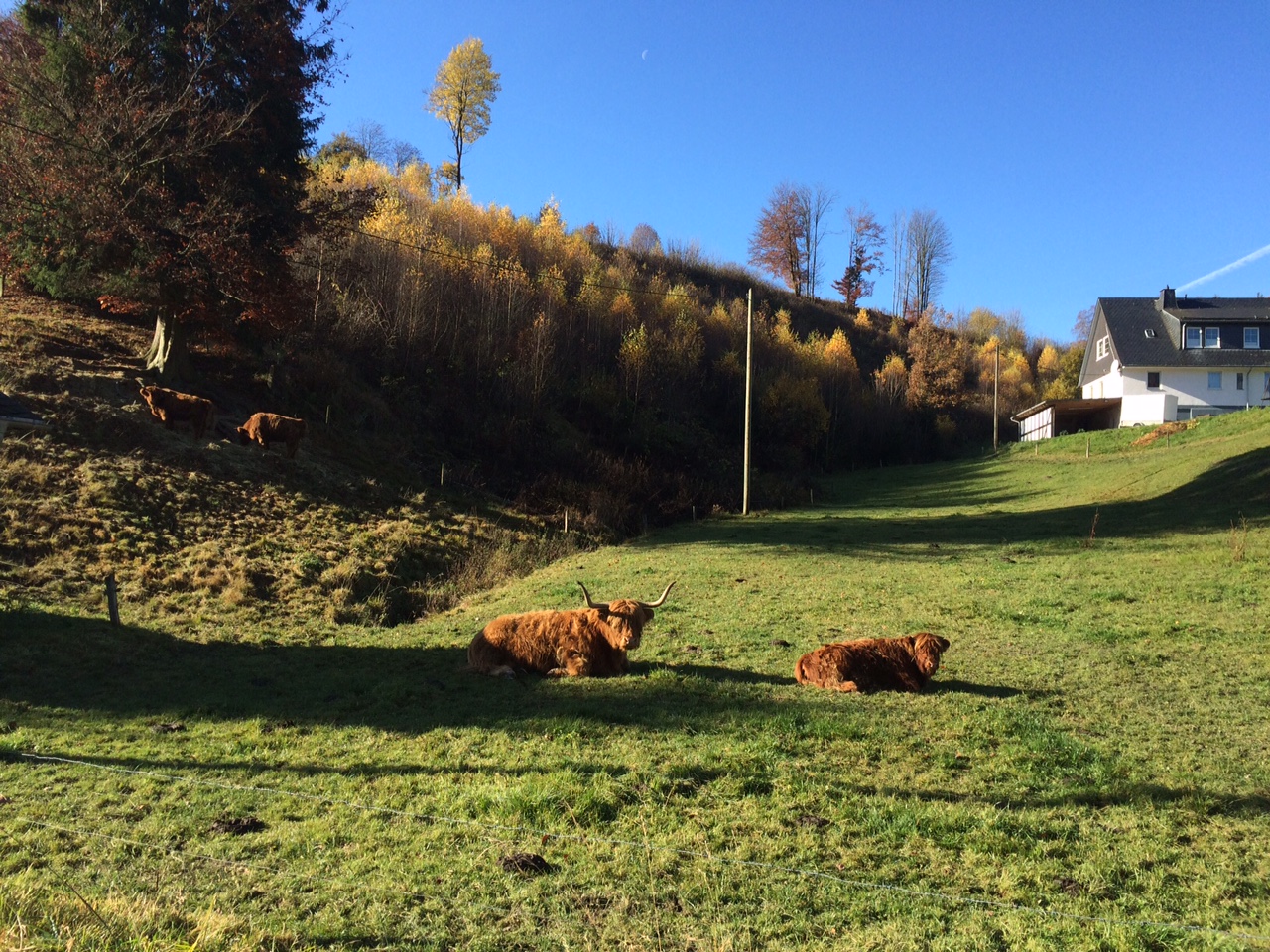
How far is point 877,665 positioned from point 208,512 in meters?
17.1

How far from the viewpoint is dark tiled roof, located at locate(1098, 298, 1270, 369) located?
55781 millimetres

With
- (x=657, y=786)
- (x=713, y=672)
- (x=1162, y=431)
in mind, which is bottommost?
(x=657, y=786)

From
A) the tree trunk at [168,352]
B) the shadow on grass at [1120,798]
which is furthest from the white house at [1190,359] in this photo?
the tree trunk at [168,352]

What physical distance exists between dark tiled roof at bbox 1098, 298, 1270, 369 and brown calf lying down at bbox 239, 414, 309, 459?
189 feet

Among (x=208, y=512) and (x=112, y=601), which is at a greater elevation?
(x=208, y=512)

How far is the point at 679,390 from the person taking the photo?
194 ft

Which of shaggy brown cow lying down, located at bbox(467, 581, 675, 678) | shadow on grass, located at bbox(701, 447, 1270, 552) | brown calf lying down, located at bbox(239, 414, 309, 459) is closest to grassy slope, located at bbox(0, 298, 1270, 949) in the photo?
shaggy brown cow lying down, located at bbox(467, 581, 675, 678)

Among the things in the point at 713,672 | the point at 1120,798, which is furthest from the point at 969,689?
the point at 1120,798

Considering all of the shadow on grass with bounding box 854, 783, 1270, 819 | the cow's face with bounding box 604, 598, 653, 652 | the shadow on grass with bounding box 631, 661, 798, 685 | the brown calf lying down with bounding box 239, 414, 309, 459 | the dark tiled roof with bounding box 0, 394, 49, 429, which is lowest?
the shadow on grass with bounding box 854, 783, 1270, 819

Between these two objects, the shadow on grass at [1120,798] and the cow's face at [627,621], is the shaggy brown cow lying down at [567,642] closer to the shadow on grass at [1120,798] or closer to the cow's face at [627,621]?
the cow's face at [627,621]

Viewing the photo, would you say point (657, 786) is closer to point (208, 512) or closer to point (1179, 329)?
point (208, 512)

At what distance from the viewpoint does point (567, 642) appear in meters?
10.5

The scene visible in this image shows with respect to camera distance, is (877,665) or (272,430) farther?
(272,430)

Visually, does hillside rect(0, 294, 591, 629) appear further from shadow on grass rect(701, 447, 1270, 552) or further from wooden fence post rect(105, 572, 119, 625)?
shadow on grass rect(701, 447, 1270, 552)
